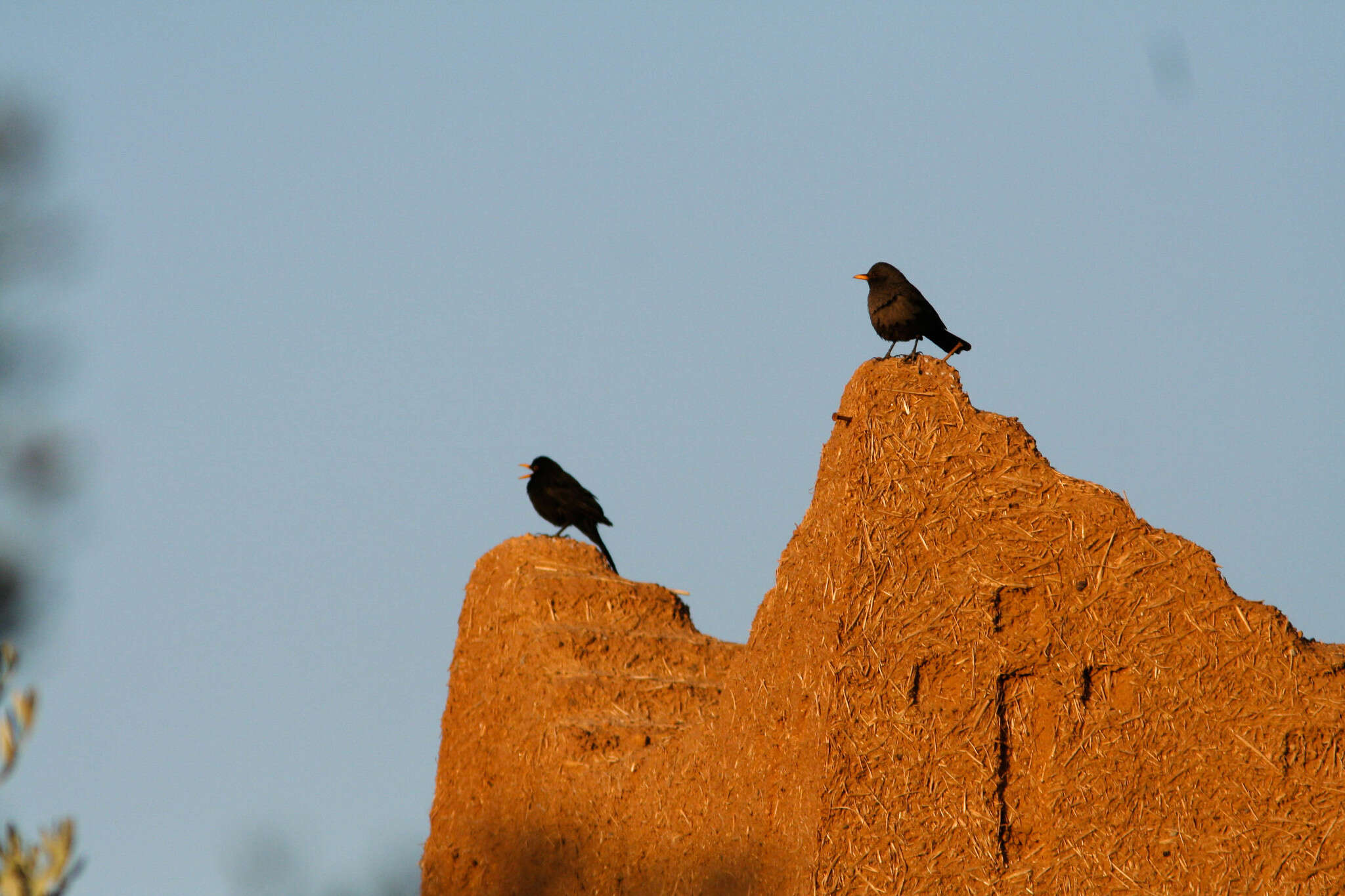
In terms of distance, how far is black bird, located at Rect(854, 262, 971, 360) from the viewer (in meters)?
9.68

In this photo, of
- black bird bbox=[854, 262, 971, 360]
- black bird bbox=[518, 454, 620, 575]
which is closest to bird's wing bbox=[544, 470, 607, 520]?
black bird bbox=[518, 454, 620, 575]

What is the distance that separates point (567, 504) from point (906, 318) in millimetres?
5736

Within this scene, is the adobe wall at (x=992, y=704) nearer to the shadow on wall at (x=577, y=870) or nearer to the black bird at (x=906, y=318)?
the shadow on wall at (x=577, y=870)

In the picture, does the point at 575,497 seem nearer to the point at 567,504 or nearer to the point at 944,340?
the point at 567,504

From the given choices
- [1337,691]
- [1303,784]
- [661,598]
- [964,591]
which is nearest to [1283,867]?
[1303,784]

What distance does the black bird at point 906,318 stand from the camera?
9.68 metres

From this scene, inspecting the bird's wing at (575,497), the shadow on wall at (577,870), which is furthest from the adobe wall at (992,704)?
the bird's wing at (575,497)

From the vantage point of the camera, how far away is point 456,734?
11922 millimetres

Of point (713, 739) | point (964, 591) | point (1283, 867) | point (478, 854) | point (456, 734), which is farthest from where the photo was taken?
point (456, 734)

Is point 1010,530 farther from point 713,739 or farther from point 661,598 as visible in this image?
point 661,598

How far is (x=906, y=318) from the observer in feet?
31.8

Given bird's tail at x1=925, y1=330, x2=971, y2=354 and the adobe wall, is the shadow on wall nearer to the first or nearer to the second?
the adobe wall

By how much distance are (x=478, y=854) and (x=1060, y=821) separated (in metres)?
4.75

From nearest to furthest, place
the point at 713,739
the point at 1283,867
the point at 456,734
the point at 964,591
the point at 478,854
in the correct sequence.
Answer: the point at 1283,867 < the point at 964,591 < the point at 713,739 < the point at 478,854 < the point at 456,734
